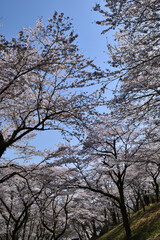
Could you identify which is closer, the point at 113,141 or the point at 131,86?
the point at 131,86

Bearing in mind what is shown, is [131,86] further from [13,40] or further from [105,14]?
[13,40]

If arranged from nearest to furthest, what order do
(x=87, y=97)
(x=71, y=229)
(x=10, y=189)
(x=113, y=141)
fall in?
(x=87, y=97) → (x=113, y=141) → (x=10, y=189) → (x=71, y=229)

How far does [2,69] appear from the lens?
455 cm

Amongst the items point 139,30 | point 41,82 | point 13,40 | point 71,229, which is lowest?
point 71,229

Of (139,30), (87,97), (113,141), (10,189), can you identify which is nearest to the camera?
(139,30)

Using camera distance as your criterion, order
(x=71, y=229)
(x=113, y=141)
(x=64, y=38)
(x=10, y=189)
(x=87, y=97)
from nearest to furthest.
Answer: (x=64, y=38) → (x=87, y=97) → (x=113, y=141) → (x=10, y=189) → (x=71, y=229)

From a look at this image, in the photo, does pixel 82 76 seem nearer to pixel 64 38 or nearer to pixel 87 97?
pixel 87 97

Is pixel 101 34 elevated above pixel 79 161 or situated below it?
above

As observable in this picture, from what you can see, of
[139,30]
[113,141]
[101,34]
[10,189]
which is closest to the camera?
[139,30]

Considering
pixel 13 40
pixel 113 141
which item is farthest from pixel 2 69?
pixel 113 141

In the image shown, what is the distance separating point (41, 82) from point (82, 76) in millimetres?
1281

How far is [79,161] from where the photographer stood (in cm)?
1112

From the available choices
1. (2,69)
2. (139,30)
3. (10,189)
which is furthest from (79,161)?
(139,30)

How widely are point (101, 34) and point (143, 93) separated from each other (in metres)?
2.13
